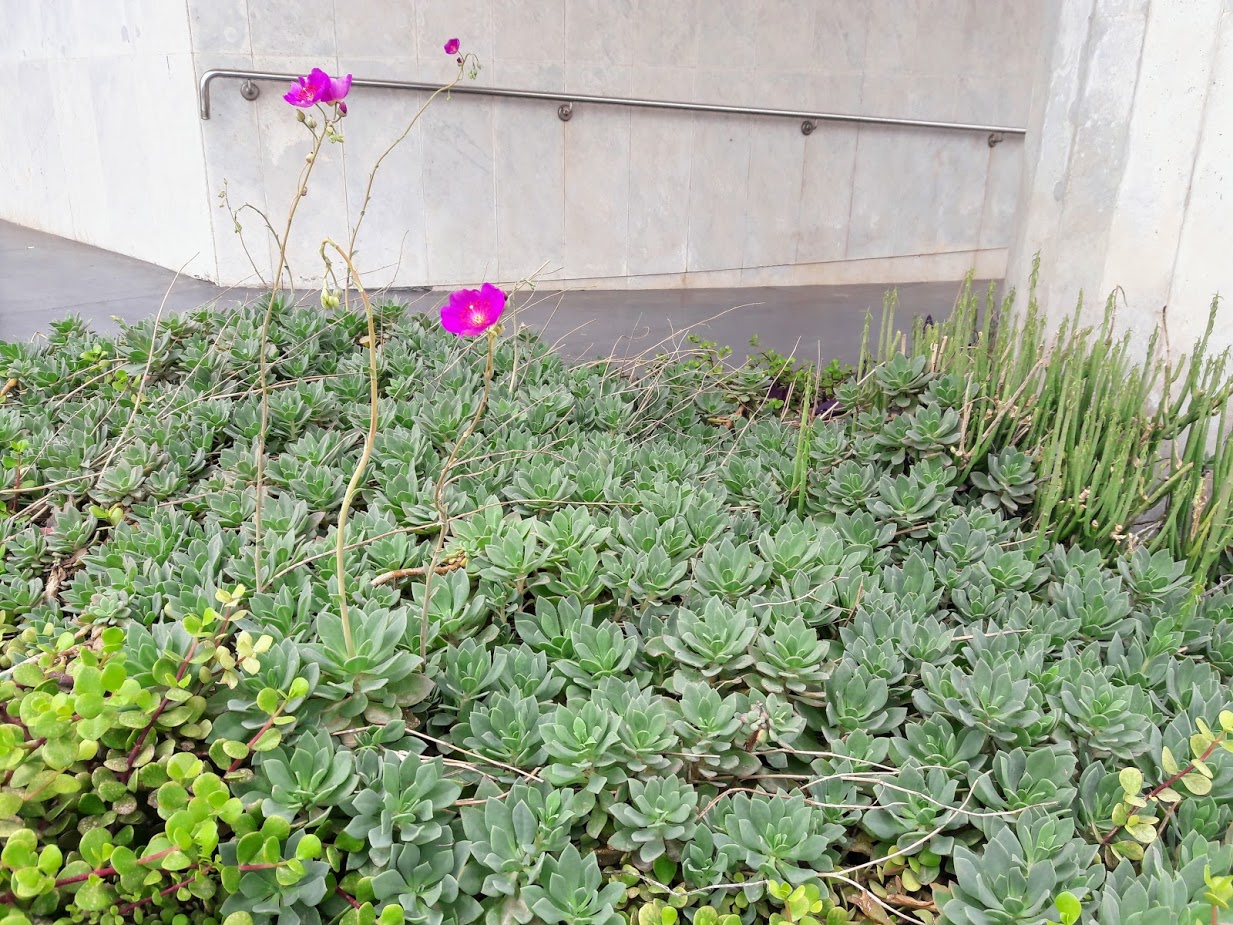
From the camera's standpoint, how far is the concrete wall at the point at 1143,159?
1964 mm

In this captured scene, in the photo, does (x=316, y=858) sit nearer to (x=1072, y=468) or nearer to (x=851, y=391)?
(x=1072, y=468)

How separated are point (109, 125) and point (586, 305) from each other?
3486 millimetres

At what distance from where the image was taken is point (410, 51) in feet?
17.5

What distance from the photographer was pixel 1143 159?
2080 mm

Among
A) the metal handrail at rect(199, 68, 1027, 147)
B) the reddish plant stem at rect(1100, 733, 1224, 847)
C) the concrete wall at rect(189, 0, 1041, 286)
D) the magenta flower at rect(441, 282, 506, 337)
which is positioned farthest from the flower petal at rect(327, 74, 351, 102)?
the concrete wall at rect(189, 0, 1041, 286)

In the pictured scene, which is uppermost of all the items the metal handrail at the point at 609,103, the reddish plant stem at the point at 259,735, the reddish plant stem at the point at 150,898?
the metal handrail at the point at 609,103

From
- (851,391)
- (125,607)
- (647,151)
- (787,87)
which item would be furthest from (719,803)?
(787,87)

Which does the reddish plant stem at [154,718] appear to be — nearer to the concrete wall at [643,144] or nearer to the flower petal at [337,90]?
the flower petal at [337,90]

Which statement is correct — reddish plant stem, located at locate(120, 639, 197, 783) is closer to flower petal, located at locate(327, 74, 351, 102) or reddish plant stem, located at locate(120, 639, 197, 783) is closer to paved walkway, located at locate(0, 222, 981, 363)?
flower petal, located at locate(327, 74, 351, 102)

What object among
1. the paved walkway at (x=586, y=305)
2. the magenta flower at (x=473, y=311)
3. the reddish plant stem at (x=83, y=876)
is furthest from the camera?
the paved walkway at (x=586, y=305)

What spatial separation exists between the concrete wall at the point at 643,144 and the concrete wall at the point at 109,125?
300 mm

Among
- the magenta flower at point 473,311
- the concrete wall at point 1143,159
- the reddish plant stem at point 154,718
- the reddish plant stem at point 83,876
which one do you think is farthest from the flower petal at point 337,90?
the concrete wall at point 1143,159

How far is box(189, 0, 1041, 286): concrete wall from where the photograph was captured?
205 inches

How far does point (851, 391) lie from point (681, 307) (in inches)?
148
